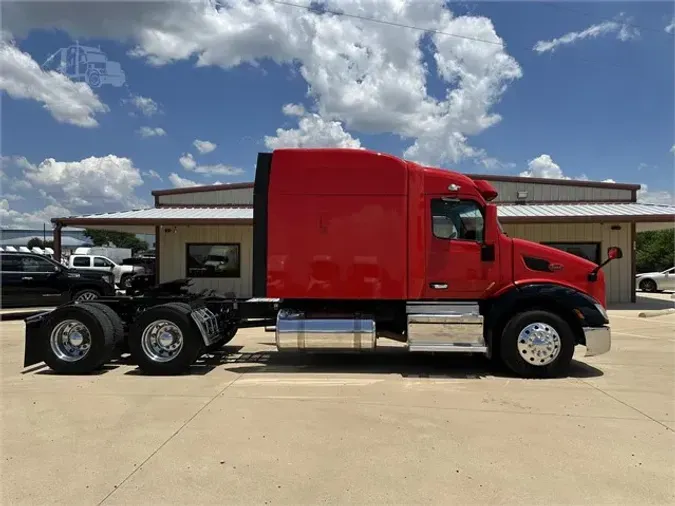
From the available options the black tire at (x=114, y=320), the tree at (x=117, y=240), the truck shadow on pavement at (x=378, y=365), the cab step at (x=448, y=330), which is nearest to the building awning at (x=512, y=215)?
the truck shadow on pavement at (x=378, y=365)

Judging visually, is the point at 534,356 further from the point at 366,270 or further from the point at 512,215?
the point at 512,215

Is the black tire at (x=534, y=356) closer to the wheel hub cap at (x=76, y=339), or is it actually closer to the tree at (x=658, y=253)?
the wheel hub cap at (x=76, y=339)

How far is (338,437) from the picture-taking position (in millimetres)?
4566

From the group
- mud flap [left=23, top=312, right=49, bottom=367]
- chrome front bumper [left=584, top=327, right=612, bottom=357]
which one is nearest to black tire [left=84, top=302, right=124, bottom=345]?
mud flap [left=23, top=312, right=49, bottom=367]

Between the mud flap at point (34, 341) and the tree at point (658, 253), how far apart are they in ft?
129

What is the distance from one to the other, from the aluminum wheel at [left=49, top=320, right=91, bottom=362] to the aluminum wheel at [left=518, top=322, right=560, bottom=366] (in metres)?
6.12

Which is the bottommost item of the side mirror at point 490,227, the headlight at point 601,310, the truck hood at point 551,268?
the headlight at point 601,310

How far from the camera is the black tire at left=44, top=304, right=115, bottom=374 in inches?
276

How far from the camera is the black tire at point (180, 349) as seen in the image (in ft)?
22.8

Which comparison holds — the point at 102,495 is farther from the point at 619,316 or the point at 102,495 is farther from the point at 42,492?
the point at 619,316

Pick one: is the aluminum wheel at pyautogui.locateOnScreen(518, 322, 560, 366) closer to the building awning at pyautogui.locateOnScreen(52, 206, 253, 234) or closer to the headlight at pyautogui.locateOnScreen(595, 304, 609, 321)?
the headlight at pyautogui.locateOnScreen(595, 304, 609, 321)

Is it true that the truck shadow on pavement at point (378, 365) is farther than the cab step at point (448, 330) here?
Yes

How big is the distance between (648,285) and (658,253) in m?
15.0

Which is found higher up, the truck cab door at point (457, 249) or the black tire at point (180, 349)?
the truck cab door at point (457, 249)
